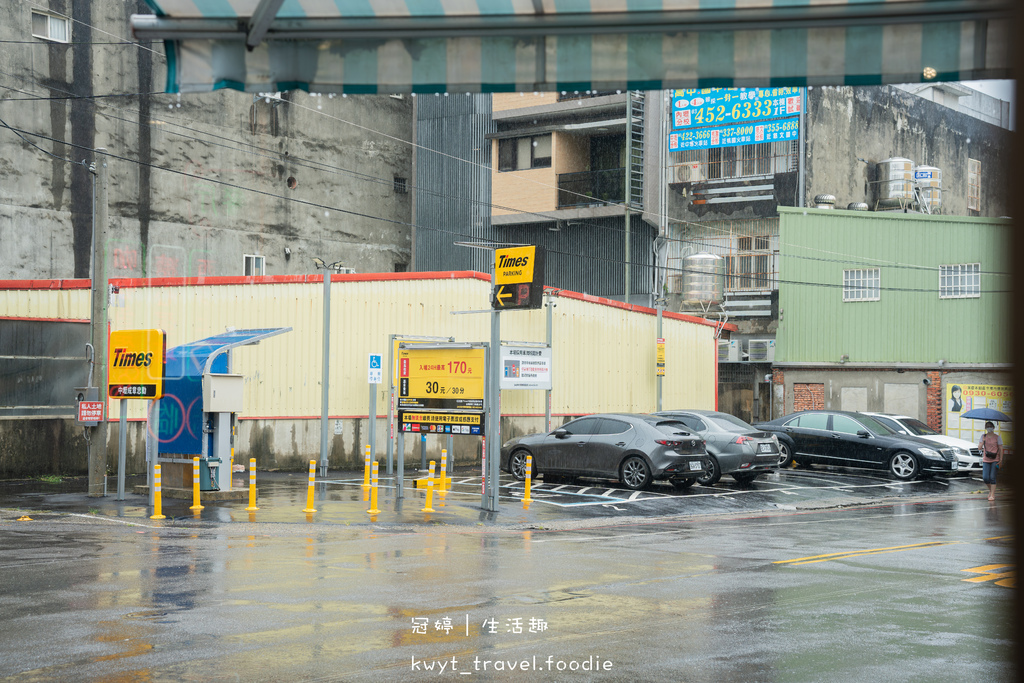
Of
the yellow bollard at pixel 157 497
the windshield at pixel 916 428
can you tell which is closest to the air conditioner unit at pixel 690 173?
the windshield at pixel 916 428

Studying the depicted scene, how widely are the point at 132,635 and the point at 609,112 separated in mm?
35145

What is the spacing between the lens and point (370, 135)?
4362 cm

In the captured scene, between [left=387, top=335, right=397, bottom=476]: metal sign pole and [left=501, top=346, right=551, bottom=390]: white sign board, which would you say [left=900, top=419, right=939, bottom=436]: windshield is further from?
[left=387, top=335, right=397, bottom=476]: metal sign pole

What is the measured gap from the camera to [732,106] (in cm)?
3919

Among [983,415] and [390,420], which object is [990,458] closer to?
[983,415]

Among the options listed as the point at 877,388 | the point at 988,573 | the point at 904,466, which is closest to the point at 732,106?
the point at 877,388

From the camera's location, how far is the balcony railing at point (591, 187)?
4125 centimetres

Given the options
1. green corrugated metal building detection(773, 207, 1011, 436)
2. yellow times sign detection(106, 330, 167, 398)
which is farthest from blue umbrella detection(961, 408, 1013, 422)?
yellow times sign detection(106, 330, 167, 398)

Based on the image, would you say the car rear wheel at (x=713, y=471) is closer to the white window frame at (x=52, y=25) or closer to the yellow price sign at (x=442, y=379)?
the yellow price sign at (x=442, y=379)

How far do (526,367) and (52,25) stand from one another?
21.4 m

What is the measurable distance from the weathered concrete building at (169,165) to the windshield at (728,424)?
2025 centimetres

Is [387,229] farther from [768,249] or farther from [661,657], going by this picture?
[661,657]

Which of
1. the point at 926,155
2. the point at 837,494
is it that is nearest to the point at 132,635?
the point at 837,494

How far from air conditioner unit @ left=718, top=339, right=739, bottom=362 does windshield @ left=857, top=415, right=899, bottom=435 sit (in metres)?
10.9
